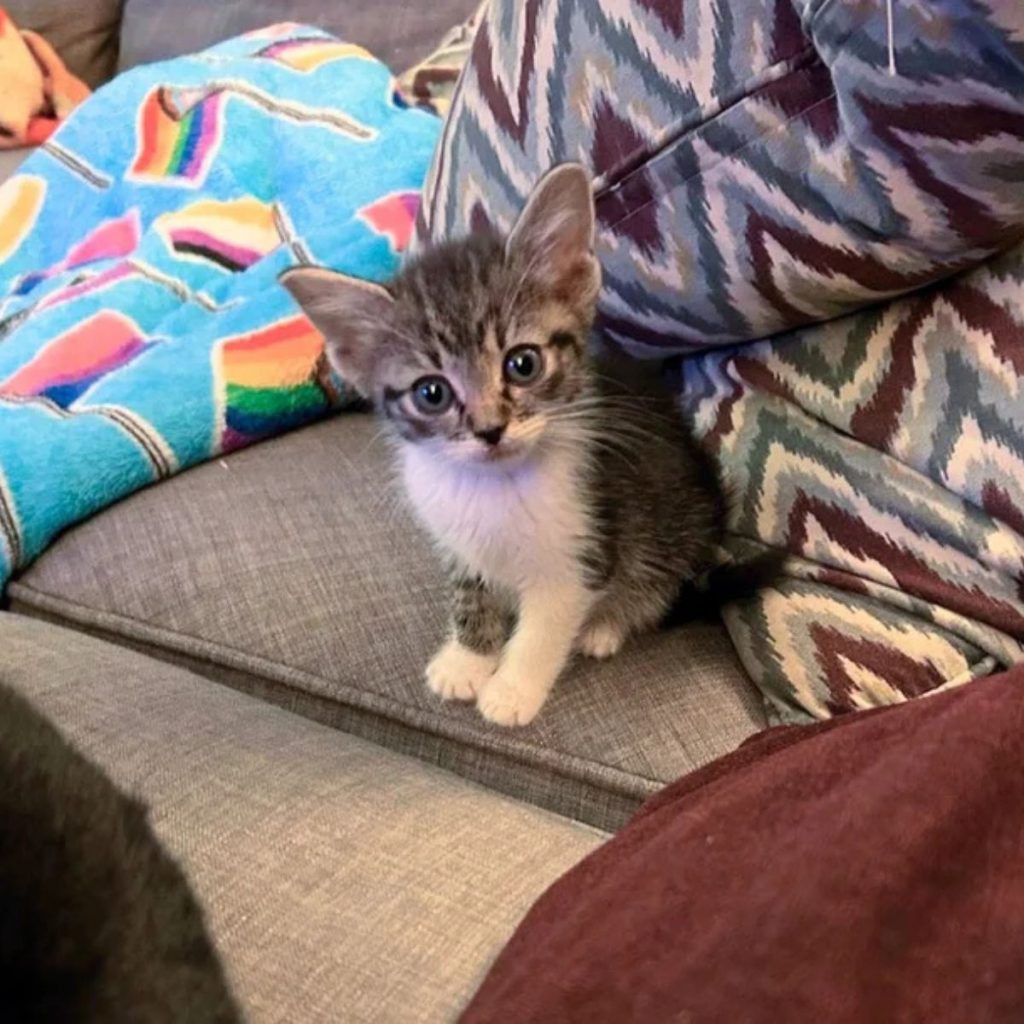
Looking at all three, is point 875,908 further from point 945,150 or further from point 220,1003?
point 945,150

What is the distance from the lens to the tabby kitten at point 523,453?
3.26 ft

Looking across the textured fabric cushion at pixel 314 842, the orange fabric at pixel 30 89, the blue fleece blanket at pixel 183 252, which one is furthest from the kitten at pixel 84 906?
the orange fabric at pixel 30 89

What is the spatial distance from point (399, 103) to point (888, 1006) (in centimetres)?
139

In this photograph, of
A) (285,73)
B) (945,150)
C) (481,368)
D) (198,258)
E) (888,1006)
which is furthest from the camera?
(285,73)

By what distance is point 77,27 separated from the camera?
7.84 feet

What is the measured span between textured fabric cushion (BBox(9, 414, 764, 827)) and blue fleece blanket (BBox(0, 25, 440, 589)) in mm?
59

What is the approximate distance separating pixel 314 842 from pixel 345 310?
1.60 feet

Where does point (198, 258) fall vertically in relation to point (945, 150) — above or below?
below

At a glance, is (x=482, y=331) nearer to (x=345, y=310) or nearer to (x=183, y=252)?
(x=345, y=310)

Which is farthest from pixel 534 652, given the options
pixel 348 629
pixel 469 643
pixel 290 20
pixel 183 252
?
pixel 290 20

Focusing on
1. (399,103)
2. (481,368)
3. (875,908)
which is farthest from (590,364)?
(399,103)

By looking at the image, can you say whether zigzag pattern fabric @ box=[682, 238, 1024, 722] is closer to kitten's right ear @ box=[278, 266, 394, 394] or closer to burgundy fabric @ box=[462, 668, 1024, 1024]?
burgundy fabric @ box=[462, 668, 1024, 1024]

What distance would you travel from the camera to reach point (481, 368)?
100 cm

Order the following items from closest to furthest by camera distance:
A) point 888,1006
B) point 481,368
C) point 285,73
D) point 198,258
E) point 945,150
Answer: point 888,1006 → point 945,150 → point 481,368 → point 198,258 → point 285,73
